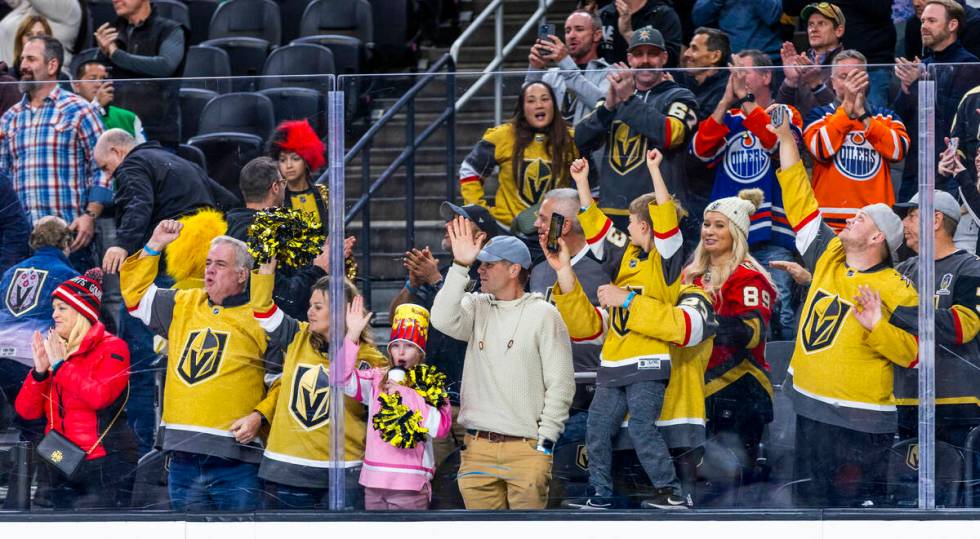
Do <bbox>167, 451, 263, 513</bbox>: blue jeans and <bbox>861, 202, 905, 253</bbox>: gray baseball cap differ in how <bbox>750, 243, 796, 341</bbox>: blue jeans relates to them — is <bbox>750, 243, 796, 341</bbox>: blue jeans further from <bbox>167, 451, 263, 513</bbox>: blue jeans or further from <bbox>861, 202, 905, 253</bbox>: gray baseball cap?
<bbox>167, 451, 263, 513</bbox>: blue jeans

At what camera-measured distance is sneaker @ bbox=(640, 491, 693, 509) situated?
5.65 metres

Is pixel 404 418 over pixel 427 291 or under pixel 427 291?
under

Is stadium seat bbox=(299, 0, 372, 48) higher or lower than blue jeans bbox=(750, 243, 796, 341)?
higher

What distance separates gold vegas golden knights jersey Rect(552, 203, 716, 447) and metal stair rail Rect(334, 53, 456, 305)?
21.9 inches

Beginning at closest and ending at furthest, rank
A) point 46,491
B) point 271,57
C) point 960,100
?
point 960,100, point 46,491, point 271,57

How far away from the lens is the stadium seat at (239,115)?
571cm

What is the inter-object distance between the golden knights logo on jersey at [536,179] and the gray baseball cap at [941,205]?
119cm

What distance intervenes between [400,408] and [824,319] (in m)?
1.49

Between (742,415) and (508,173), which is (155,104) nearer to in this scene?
(508,173)

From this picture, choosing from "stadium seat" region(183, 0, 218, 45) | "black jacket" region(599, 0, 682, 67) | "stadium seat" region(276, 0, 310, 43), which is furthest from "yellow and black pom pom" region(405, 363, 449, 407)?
"stadium seat" region(183, 0, 218, 45)

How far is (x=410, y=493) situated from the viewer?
18.9 feet
